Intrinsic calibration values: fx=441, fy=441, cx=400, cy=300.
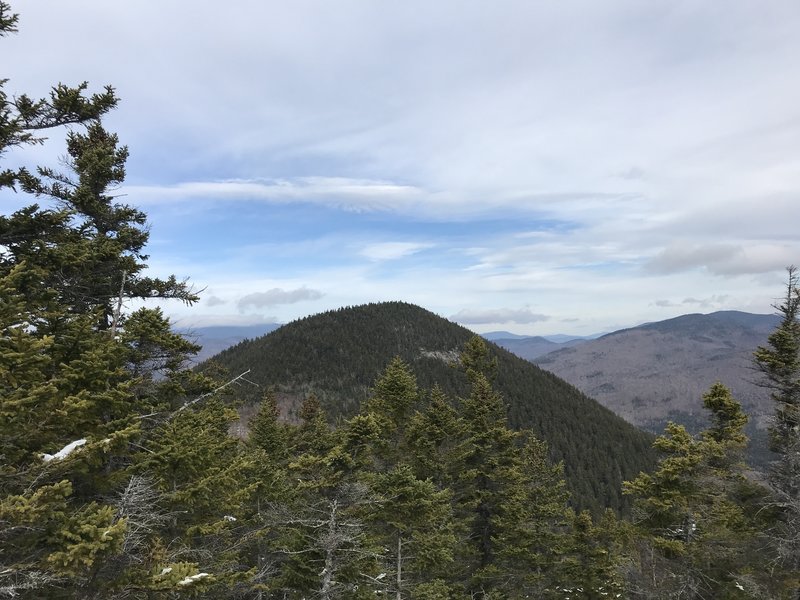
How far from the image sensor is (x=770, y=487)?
17.1m

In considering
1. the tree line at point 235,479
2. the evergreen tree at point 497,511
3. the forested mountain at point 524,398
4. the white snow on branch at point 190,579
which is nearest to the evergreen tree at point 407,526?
the tree line at point 235,479

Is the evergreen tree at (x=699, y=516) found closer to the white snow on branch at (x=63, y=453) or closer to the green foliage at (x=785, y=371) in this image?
the green foliage at (x=785, y=371)

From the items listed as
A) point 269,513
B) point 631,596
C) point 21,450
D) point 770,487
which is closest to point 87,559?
point 21,450

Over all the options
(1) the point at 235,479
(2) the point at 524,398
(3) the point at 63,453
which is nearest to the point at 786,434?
(1) the point at 235,479

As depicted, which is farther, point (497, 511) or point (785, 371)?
point (497, 511)

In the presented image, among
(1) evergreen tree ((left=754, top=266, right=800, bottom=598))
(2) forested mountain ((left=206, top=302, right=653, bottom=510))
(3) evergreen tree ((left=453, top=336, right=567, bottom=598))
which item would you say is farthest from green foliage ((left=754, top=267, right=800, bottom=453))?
(2) forested mountain ((left=206, top=302, right=653, bottom=510))

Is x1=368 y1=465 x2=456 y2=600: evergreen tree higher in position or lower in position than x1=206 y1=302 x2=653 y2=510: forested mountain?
higher

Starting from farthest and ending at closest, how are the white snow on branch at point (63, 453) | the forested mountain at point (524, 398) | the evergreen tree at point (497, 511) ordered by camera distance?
the forested mountain at point (524, 398), the evergreen tree at point (497, 511), the white snow on branch at point (63, 453)

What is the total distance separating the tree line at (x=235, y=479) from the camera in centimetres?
844

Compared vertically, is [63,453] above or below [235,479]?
above

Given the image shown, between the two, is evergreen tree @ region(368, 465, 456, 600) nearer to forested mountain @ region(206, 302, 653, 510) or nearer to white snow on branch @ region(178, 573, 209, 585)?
white snow on branch @ region(178, 573, 209, 585)

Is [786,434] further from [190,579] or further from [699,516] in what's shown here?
[190,579]

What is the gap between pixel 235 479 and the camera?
40.7 ft

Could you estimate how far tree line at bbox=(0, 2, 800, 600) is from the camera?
8438 mm
